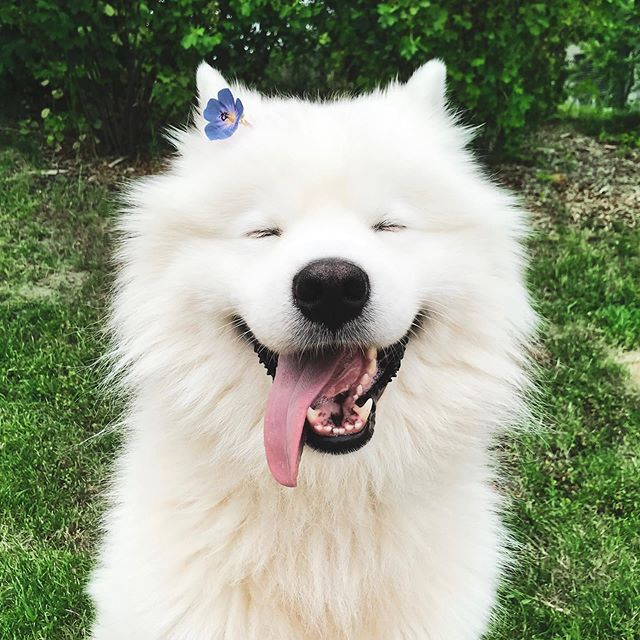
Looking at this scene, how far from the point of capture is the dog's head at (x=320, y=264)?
6.04ft

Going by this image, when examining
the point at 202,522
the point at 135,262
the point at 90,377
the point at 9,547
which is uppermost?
the point at 135,262

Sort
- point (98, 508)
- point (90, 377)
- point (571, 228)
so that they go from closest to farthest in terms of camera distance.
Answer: point (98, 508) < point (90, 377) < point (571, 228)

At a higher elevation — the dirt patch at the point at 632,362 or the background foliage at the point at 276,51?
the background foliage at the point at 276,51

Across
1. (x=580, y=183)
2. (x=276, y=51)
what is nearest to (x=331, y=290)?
(x=276, y=51)

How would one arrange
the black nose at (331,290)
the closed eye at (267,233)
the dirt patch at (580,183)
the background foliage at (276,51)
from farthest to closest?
the dirt patch at (580,183) → the background foliage at (276,51) → the closed eye at (267,233) → the black nose at (331,290)

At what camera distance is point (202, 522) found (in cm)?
207

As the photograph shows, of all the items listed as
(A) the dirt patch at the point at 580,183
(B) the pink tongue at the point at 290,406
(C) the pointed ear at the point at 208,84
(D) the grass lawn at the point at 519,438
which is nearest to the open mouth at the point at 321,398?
(B) the pink tongue at the point at 290,406

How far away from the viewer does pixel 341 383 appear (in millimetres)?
1977

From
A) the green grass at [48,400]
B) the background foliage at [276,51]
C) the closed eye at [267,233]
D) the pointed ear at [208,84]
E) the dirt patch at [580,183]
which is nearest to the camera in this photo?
the closed eye at [267,233]

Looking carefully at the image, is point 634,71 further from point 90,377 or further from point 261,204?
point 261,204

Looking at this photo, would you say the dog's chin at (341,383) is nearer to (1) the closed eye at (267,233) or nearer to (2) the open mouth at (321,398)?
→ (2) the open mouth at (321,398)

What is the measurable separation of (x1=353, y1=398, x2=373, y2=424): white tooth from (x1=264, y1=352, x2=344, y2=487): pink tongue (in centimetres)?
11

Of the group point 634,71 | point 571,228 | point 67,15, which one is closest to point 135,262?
point 67,15

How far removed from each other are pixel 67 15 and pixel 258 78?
1.65 meters
